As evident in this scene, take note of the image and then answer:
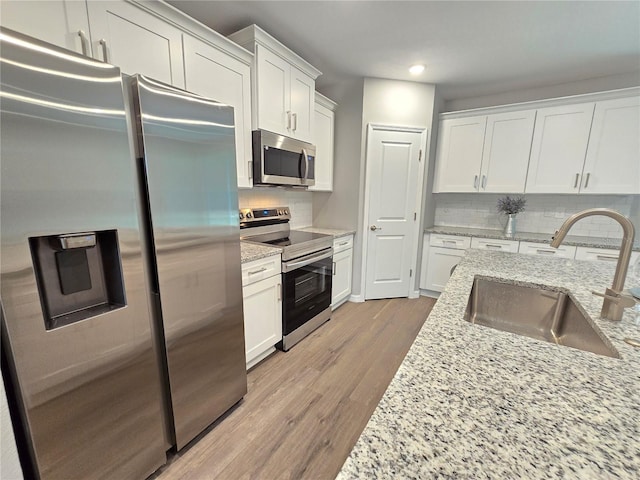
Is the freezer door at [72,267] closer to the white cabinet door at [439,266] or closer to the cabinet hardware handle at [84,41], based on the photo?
the cabinet hardware handle at [84,41]

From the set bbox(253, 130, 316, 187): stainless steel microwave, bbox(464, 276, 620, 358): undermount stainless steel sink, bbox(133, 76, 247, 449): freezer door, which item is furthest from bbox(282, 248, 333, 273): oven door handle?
bbox(464, 276, 620, 358): undermount stainless steel sink

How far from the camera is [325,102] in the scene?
294cm

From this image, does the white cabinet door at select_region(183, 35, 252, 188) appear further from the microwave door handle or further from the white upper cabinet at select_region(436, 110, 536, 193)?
the white upper cabinet at select_region(436, 110, 536, 193)

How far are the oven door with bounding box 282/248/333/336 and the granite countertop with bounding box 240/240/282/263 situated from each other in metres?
0.16

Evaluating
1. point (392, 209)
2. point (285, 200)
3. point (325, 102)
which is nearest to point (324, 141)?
point (325, 102)

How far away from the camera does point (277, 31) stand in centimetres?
204

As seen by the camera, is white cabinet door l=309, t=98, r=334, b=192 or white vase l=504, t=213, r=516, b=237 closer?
white cabinet door l=309, t=98, r=334, b=192

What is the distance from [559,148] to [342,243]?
8.22 feet

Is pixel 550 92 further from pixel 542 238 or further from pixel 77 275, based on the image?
pixel 77 275

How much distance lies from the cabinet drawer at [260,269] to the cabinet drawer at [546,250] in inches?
103

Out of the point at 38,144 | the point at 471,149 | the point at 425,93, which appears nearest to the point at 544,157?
the point at 471,149

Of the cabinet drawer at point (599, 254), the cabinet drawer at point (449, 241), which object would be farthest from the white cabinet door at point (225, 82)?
the cabinet drawer at point (599, 254)

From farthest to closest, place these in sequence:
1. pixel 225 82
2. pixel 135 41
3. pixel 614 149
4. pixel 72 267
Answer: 1. pixel 614 149
2. pixel 225 82
3. pixel 135 41
4. pixel 72 267

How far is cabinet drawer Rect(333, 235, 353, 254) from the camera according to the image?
286 centimetres
